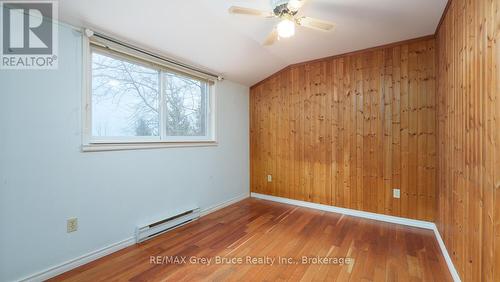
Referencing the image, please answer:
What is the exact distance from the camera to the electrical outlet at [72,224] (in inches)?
73.5

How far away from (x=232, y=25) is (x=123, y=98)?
143 cm

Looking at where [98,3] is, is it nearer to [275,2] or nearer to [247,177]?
[275,2]

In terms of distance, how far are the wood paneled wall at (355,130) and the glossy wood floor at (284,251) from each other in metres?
0.45


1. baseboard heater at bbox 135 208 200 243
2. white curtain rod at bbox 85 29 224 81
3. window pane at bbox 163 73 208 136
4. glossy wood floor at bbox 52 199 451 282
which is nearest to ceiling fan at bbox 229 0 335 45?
white curtain rod at bbox 85 29 224 81

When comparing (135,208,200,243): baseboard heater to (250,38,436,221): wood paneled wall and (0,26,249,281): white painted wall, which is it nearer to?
(0,26,249,281): white painted wall

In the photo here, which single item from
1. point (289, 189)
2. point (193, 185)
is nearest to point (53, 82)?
point (193, 185)

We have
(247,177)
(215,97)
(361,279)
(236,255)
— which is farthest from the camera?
(247,177)

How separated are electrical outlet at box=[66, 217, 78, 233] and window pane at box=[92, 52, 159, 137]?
2.57ft

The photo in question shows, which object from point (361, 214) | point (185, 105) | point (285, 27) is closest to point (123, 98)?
point (185, 105)

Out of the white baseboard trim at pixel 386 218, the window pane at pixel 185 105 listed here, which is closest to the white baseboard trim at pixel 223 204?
the white baseboard trim at pixel 386 218

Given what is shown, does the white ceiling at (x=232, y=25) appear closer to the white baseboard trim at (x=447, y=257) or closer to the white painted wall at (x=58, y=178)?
the white painted wall at (x=58, y=178)

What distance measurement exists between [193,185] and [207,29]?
198 cm

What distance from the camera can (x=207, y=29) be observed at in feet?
7.79

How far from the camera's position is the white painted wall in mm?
1599
